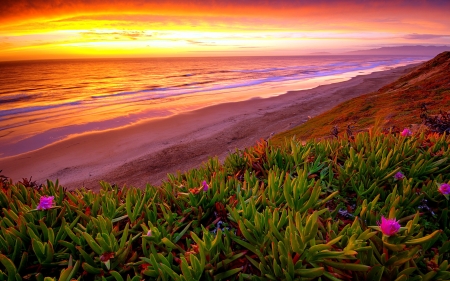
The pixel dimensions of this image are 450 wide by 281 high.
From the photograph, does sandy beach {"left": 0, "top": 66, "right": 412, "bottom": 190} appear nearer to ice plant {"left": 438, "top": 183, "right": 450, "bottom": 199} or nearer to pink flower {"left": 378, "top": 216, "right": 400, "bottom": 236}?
Result: ice plant {"left": 438, "top": 183, "right": 450, "bottom": 199}

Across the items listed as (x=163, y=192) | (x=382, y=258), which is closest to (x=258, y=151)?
(x=163, y=192)

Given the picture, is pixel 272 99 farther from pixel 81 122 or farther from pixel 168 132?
pixel 81 122

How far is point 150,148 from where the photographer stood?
10312 millimetres

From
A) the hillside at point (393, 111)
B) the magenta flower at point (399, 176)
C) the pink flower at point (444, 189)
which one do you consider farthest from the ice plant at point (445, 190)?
the hillside at point (393, 111)

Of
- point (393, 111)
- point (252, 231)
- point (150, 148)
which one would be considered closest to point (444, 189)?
point (252, 231)

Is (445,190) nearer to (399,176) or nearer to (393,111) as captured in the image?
(399,176)

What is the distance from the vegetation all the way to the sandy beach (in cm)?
491

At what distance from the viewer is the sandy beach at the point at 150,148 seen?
27.0 feet

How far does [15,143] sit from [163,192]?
1157cm

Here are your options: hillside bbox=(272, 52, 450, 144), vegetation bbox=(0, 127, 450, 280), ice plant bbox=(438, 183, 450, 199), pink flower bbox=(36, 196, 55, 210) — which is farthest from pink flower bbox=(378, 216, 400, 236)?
hillside bbox=(272, 52, 450, 144)

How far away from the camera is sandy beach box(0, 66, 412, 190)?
27.0 feet

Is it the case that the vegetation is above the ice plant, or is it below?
below

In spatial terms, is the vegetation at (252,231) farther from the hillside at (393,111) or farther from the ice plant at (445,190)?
the hillside at (393,111)

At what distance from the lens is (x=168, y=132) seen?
485 inches
